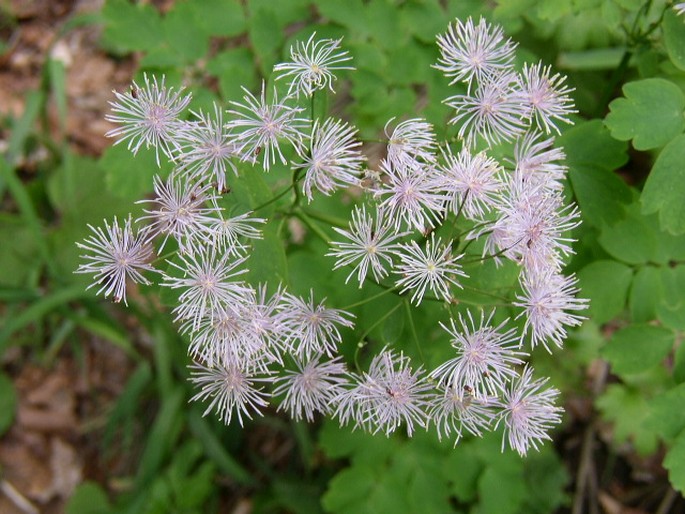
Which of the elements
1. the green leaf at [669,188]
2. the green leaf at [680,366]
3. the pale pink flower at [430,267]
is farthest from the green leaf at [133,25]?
the green leaf at [680,366]

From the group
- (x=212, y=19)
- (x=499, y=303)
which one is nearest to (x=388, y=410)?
(x=499, y=303)

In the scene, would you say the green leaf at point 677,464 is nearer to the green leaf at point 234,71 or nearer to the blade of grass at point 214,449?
the green leaf at point 234,71

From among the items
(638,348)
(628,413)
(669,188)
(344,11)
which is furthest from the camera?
(628,413)

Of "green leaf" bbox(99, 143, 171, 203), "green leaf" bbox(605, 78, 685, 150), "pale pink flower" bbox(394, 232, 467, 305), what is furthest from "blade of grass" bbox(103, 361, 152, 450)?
"green leaf" bbox(605, 78, 685, 150)

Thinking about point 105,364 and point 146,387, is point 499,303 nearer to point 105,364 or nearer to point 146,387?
point 146,387

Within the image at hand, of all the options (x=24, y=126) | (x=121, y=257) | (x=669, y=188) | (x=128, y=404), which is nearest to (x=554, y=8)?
(x=669, y=188)

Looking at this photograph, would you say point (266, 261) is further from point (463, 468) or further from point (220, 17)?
point (463, 468)
